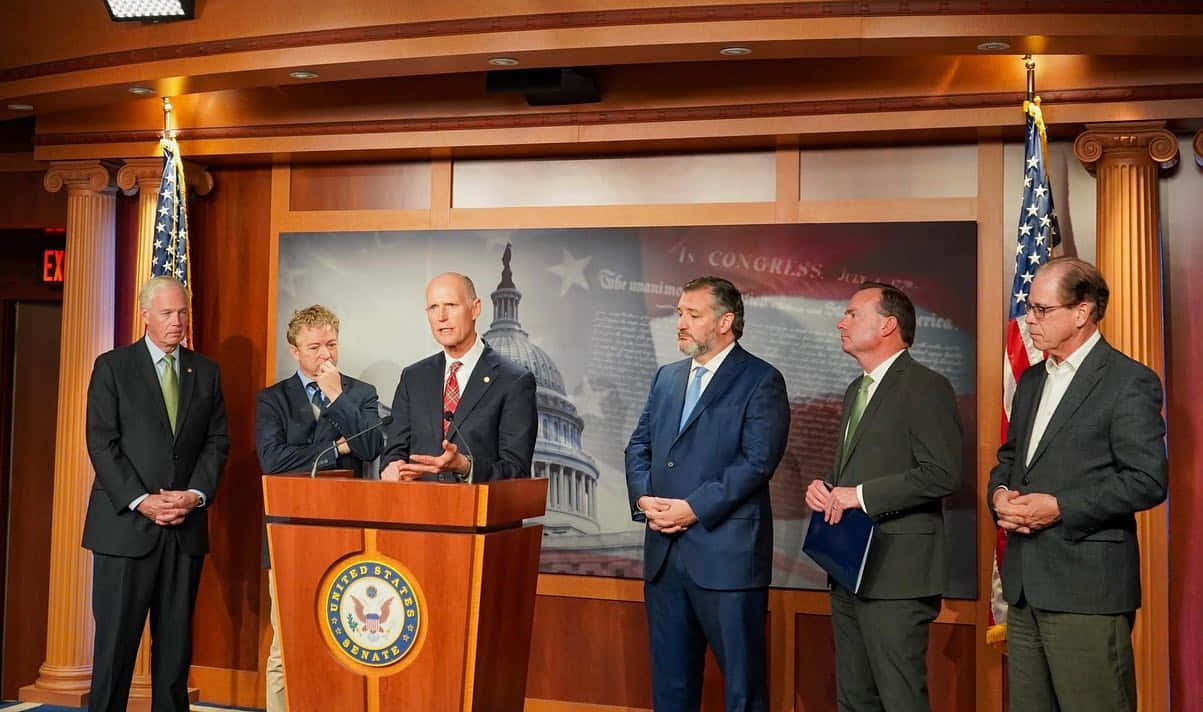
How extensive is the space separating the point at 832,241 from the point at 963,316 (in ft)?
2.11

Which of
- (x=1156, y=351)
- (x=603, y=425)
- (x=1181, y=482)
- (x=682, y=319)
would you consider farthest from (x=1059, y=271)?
(x=603, y=425)

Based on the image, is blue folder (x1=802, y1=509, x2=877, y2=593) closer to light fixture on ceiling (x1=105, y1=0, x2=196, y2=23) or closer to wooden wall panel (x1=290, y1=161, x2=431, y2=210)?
Result: wooden wall panel (x1=290, y1=161, x2=431, y2=210)

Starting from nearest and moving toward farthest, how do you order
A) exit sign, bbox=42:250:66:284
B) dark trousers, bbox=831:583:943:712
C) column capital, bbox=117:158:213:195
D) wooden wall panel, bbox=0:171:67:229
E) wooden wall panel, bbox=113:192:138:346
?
dark trousers, bbox=831:583:943:712, column capital, bbox=117:158:213:195, wooden wall panel, bbox=113:192:138:346, wooden wall panel, bbox=0:171:67:229, exit sign, bbox=42:250:66:284

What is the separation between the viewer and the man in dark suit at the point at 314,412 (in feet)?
17.5

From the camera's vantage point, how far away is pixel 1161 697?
4.98 meters

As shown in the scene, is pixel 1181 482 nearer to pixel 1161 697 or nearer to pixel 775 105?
pixel 1161 697

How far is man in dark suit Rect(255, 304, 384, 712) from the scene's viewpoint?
17.5 feet

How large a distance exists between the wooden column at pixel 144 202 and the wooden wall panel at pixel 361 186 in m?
0.49

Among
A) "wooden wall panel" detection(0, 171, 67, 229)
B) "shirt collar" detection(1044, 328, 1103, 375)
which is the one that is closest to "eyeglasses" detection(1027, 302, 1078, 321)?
"shirt collar" detection(1044, 328, 1103, 375)

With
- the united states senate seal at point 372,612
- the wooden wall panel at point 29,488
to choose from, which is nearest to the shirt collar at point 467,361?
the united states senate seal at point 372,612

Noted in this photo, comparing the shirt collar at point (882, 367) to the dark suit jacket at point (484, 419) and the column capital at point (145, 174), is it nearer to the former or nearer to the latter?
the dark suit jacket at point (484, 419)

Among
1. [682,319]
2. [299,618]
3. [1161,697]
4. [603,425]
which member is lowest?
[1161,697]

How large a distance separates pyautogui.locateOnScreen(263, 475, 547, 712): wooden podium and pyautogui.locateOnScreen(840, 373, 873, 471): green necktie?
1211 mm

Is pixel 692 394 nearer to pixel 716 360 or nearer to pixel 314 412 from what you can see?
pixel 716 360
